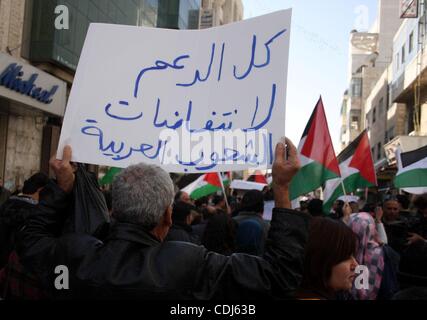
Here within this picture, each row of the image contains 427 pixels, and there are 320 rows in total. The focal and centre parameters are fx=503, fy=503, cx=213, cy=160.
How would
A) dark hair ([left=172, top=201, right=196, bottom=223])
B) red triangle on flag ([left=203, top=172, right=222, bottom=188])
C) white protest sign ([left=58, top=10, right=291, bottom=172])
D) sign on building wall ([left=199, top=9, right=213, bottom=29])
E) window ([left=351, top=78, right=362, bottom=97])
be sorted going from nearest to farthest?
white protest sign ([left=58, top=10, right=291, bottom=172]), dark hair ([left=172, top=201, right=196, bottom=223]), red triangle on flag ([left=203, top=172, right=222, bottom=188]), sign on building wall ([left=199, top=9, right=213, bottom=29]), window ([left=351, top=78, right=362, bottom=97])

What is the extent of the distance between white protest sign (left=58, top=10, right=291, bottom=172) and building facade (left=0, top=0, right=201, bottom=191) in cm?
1103

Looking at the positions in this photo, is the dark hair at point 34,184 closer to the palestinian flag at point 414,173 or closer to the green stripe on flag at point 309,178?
the green stripe on flag at point 309,178

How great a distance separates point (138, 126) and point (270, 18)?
3.59 feet

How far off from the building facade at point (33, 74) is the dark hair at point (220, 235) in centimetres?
1066

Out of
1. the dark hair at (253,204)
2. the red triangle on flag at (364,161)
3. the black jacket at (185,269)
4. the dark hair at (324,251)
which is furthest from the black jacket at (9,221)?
the red triangle on flag at (364,161)

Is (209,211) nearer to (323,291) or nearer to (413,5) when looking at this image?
(323,291)

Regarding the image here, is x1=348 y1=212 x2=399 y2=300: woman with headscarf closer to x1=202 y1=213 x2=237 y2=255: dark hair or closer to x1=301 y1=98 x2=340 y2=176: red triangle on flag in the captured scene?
x1=202 y1=213 x2=237 y2=255: dark hair

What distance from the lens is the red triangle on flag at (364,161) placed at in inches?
267

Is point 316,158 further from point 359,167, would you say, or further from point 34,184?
point 34,184

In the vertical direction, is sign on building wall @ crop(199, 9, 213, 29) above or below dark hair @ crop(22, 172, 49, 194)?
above

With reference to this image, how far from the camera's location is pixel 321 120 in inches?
215

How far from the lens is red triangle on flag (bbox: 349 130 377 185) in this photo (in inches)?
267

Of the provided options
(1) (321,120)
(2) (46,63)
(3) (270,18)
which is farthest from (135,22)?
(3) (270,18)

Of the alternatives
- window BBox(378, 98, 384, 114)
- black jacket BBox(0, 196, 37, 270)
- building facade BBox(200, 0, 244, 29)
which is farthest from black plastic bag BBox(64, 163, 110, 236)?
window BBox(378, 98, 384, 114)
